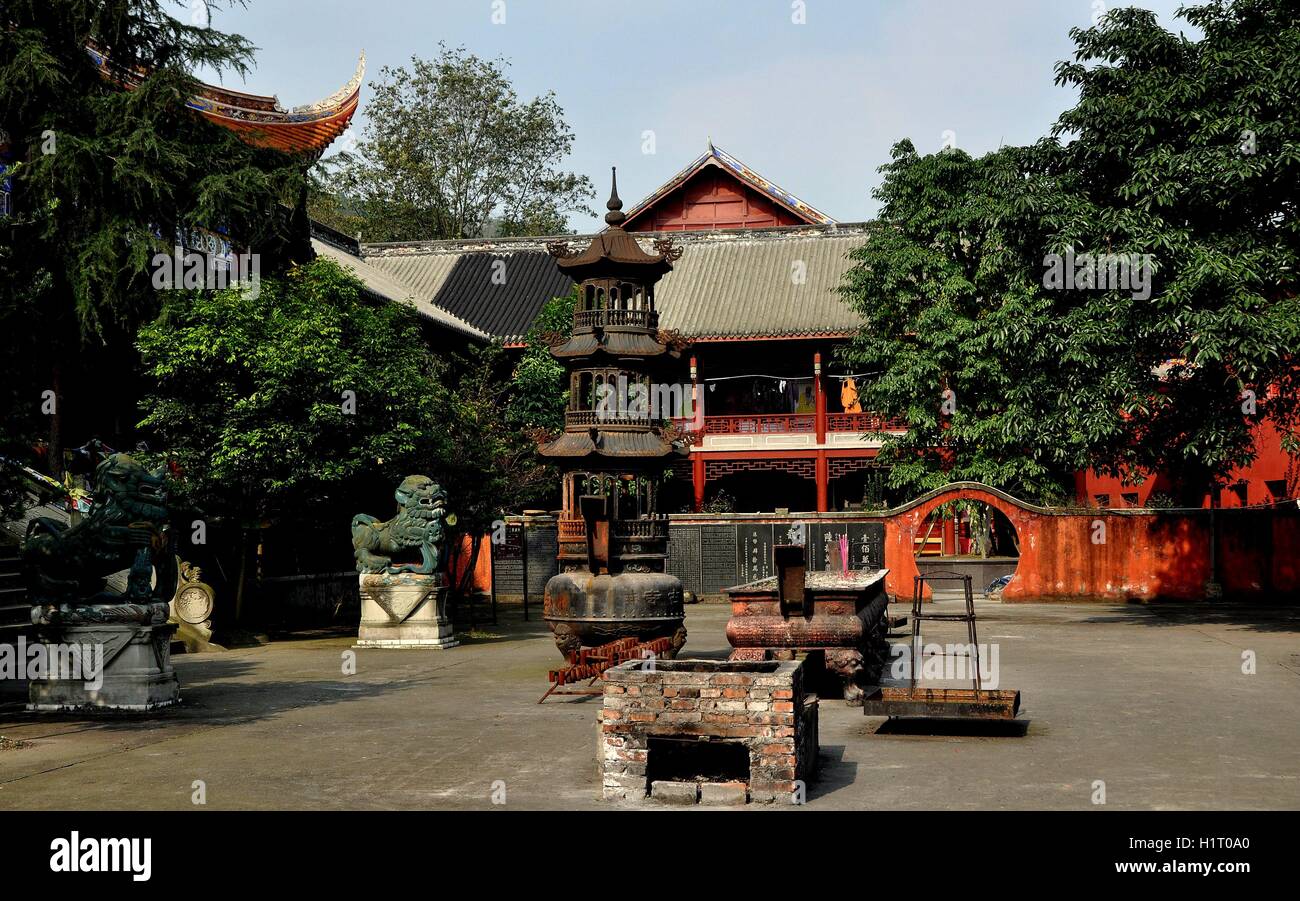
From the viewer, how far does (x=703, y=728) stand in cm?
769

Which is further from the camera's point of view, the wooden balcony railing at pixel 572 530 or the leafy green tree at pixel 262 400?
the leafy green tree at pixel 262 400

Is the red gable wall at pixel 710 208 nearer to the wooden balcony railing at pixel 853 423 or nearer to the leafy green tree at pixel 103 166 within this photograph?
the wooden balcony railing at pixel 853 423

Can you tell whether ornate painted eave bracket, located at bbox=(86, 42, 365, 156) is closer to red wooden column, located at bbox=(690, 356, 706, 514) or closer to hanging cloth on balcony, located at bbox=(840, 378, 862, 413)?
red wooden column, located at bbox=(690, 356, 706, 514)

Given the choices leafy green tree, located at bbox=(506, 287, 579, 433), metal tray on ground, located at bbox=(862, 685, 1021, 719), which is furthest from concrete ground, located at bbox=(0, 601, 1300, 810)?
leafy green tree, located at bbox=(506, 287, 579, 433)

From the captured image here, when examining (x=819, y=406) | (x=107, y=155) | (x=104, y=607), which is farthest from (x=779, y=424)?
(x=104, y=607)

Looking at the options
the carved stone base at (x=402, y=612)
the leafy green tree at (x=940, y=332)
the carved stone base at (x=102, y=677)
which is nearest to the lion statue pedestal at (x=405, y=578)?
the carved stone base at (x=402, y=612)

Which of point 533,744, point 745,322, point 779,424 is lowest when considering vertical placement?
point 533,744

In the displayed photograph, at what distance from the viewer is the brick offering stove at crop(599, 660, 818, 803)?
25.0 ft

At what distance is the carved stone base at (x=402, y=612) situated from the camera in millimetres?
18031

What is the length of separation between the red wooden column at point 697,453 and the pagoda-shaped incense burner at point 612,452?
15009mm

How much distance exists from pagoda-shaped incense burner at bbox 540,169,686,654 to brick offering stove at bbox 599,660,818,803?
19.6 ft

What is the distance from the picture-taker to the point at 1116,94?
1814 cm

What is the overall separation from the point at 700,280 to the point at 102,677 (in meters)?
26.3

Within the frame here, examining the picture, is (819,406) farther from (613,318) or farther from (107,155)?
(107,155)
